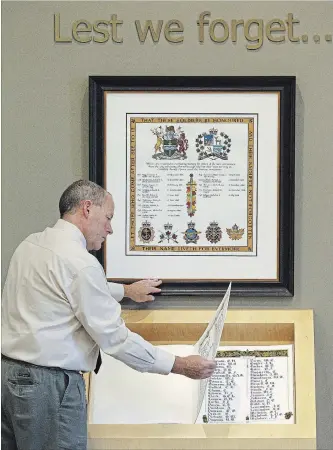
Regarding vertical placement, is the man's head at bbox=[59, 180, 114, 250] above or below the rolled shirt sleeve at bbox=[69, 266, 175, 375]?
above

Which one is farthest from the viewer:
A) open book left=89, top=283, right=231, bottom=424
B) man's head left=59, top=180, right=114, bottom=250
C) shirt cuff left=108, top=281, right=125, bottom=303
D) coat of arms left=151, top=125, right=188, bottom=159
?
coat of arms left=151, top=125, right=188, bottom=159

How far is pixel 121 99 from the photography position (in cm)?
259

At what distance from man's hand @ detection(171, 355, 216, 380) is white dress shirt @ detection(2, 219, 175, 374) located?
49 mm

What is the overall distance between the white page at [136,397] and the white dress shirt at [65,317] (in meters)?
0.38

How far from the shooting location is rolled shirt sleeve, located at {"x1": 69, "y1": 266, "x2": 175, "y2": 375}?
1946 mm

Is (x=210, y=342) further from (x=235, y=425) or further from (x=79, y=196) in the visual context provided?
(x=79, y=196)

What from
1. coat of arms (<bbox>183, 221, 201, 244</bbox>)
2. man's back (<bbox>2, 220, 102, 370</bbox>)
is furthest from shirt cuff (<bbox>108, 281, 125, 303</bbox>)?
man's back (<bbox>2, 220, 102, 370</bbox>)

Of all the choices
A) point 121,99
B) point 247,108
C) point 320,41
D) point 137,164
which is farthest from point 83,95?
point 320,41

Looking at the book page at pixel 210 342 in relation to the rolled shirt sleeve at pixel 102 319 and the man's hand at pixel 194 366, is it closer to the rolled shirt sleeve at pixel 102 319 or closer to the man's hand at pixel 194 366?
the man's hand at pixel 194 366

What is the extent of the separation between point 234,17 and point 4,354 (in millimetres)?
1610

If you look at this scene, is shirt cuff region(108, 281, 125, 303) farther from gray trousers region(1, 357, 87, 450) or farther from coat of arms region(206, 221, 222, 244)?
gray trousers region(1, 357, 87, 450)

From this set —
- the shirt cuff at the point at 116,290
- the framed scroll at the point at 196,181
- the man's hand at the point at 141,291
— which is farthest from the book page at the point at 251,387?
the shirt cuff at the point at 116,290

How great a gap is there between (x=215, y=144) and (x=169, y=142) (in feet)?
0.62

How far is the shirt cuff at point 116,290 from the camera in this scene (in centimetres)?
250
